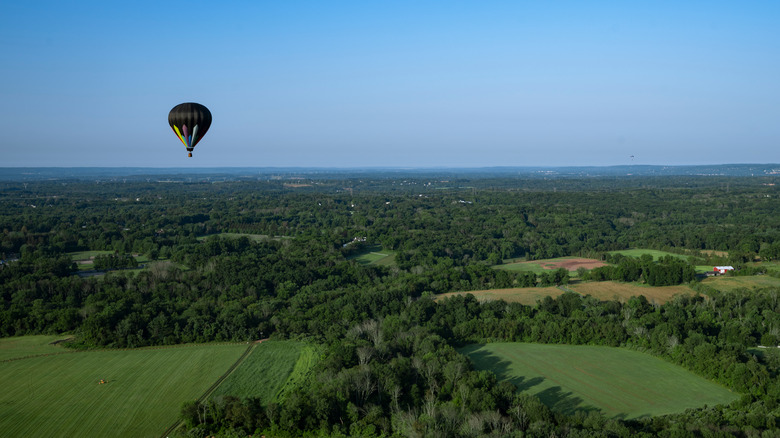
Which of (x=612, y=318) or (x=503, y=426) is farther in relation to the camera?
(x=612, y=318)

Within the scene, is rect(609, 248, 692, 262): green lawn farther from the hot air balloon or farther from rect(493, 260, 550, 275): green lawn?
the hot air balloon

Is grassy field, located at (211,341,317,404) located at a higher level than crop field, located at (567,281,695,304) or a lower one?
lower

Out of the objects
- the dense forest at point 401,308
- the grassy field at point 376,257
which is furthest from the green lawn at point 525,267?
the grassy field at point 376,257

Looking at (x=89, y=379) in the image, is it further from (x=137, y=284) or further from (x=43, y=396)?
(x=137, y=284)

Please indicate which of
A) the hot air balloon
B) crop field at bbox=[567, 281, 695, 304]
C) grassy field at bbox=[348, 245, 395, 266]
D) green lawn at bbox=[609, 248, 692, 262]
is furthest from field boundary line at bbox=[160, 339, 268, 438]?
green lawn at bbox=[609, 248, 692, 262]

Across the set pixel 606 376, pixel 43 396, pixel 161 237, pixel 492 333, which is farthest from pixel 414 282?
pixel 161 237

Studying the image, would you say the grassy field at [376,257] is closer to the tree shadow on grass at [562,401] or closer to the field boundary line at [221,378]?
the field boundary line at [221,378]

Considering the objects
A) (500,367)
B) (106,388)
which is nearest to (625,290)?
(500,367)
